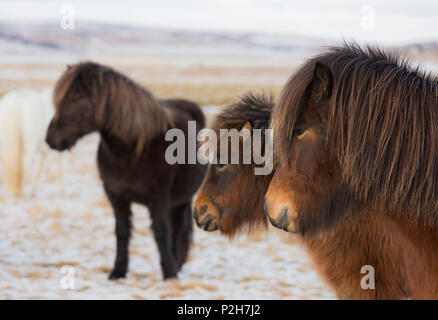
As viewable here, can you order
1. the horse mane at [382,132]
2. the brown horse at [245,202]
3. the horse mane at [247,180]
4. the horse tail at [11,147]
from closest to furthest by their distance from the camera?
the horse mane at [382,132] → the brown horse at [245,202] → the horse mane at [247,180] → the horse tail at [11,147]

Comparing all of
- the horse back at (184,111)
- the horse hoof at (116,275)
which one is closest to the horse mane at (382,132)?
the horse back at (184,111)

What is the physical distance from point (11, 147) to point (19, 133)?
1.17ft

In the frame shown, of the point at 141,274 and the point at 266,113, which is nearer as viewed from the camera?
the point at 266,113

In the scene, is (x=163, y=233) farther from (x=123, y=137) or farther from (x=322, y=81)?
(x=322, y=81)

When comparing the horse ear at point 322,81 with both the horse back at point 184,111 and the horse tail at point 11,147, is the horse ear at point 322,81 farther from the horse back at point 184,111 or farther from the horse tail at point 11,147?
the horse tail at point 11,147

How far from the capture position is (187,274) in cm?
588

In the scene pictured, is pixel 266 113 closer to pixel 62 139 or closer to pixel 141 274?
pixel 62 139

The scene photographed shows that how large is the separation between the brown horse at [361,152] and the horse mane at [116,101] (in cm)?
Answer: 321

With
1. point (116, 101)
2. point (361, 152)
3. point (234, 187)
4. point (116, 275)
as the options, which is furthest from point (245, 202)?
point (116, 275)

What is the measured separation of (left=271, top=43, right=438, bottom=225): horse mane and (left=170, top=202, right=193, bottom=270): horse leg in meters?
4.10

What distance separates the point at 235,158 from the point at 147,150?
1.75m

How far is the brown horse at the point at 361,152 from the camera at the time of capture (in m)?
1.97

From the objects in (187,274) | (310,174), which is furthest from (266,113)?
(187,274)

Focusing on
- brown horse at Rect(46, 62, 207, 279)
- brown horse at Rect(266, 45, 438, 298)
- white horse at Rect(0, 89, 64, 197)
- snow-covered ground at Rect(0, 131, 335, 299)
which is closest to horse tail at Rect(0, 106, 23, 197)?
white horse at Rect(0, 89, 64, 197)
